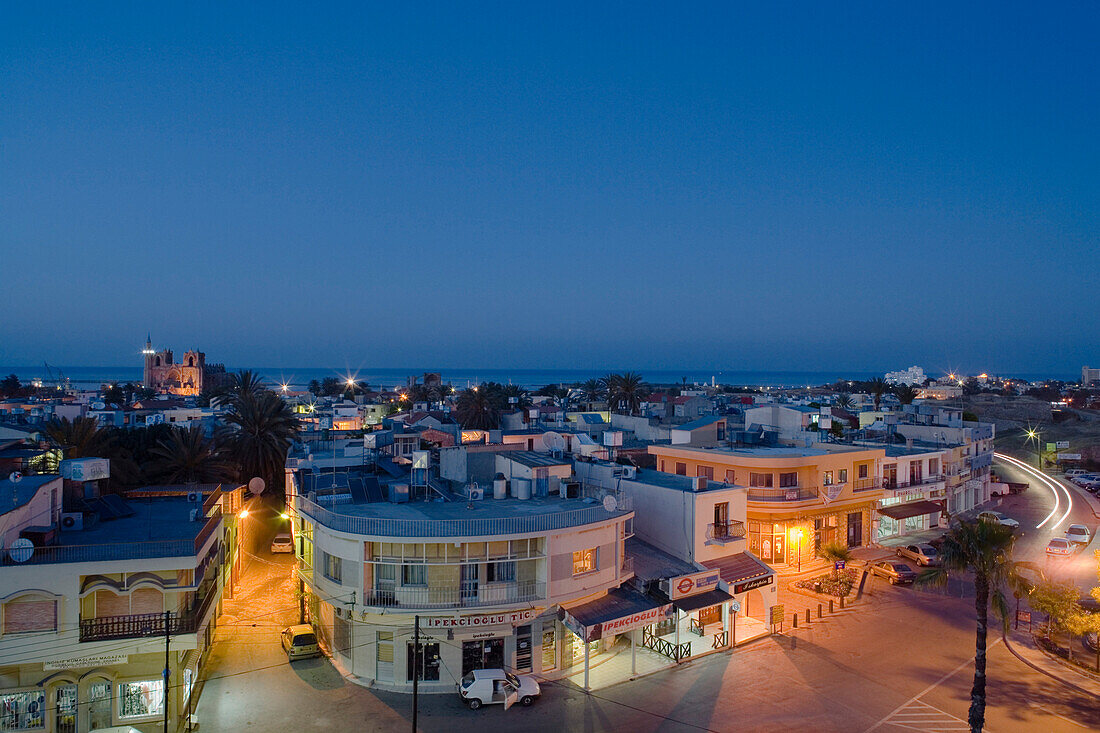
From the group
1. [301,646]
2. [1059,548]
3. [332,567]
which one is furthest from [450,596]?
[1059,548]

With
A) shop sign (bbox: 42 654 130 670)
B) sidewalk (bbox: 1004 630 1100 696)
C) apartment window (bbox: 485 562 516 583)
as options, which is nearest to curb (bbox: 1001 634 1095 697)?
sidewalk (bbox: 1004 630 1100 696)

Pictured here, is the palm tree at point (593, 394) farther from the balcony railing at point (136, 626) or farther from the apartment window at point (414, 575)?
the balcony railing at point (136, 626)

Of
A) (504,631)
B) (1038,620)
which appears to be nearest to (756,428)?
(1038,620)

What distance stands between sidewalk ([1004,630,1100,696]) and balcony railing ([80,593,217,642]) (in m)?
28.2

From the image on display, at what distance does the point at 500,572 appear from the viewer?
21422mm

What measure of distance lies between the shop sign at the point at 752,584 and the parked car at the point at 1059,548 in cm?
2139

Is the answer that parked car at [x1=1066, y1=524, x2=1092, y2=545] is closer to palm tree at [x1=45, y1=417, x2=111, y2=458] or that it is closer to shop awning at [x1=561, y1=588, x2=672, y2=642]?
shop awning at [x1=561, y1=588, x2=672, y2=642]

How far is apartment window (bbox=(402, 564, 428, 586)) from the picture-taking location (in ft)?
68.6

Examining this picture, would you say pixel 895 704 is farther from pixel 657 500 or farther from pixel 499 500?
pixel 499 500

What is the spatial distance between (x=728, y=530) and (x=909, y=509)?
63.9ft

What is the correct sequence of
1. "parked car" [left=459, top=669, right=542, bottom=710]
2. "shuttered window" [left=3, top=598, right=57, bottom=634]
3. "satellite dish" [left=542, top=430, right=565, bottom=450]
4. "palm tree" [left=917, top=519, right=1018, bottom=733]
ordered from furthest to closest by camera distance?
"satellite dish" [left=542, top=430, right=565, bottom=450]
"parked car" [left=459, top=669, right=542, bottom=710]
"palm tree" [left=917, top=519, right=1018, bottom=733]
"shuttered window" [left=3, top=598, right=57, bottom=634]

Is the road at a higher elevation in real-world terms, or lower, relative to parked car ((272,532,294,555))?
higher

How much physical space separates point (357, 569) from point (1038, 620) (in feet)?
91.6

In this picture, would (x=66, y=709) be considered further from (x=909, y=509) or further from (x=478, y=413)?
(x=478, y=413)
